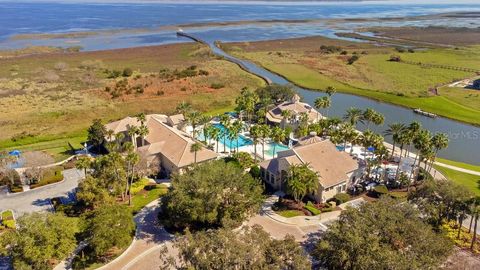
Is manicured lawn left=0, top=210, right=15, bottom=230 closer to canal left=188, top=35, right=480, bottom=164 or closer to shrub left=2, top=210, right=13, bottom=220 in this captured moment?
shrub left=2, top=210, right=13, bottom=220

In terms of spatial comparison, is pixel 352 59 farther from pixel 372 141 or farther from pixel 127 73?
pixel 372 141

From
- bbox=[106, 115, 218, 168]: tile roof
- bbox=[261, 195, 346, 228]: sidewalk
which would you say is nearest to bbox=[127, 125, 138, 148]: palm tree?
bbox=[106, 115, 218, 168]: tile roof

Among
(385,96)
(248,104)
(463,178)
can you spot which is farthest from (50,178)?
(385,96)

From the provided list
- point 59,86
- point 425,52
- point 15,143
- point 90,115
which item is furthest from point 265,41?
point 15,143

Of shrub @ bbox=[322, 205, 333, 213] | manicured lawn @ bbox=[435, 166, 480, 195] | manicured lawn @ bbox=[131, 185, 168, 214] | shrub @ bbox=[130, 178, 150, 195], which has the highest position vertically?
manicured lawn @ bbox=[435, 166, 480, 195]

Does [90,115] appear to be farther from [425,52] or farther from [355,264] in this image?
[425,52]

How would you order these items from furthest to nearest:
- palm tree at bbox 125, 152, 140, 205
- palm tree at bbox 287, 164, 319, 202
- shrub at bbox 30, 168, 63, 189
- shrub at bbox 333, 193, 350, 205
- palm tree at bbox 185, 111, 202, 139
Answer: palm tree at bbox 185, 111, 202, 139 → shrub at bbox 30, 168, 63, 189 → shrub at bbox 333, 193, 350, 205 → palm tree at bbox 125, 152, 140, 205 → palm tree at bbox 287, 164, 319, 202
